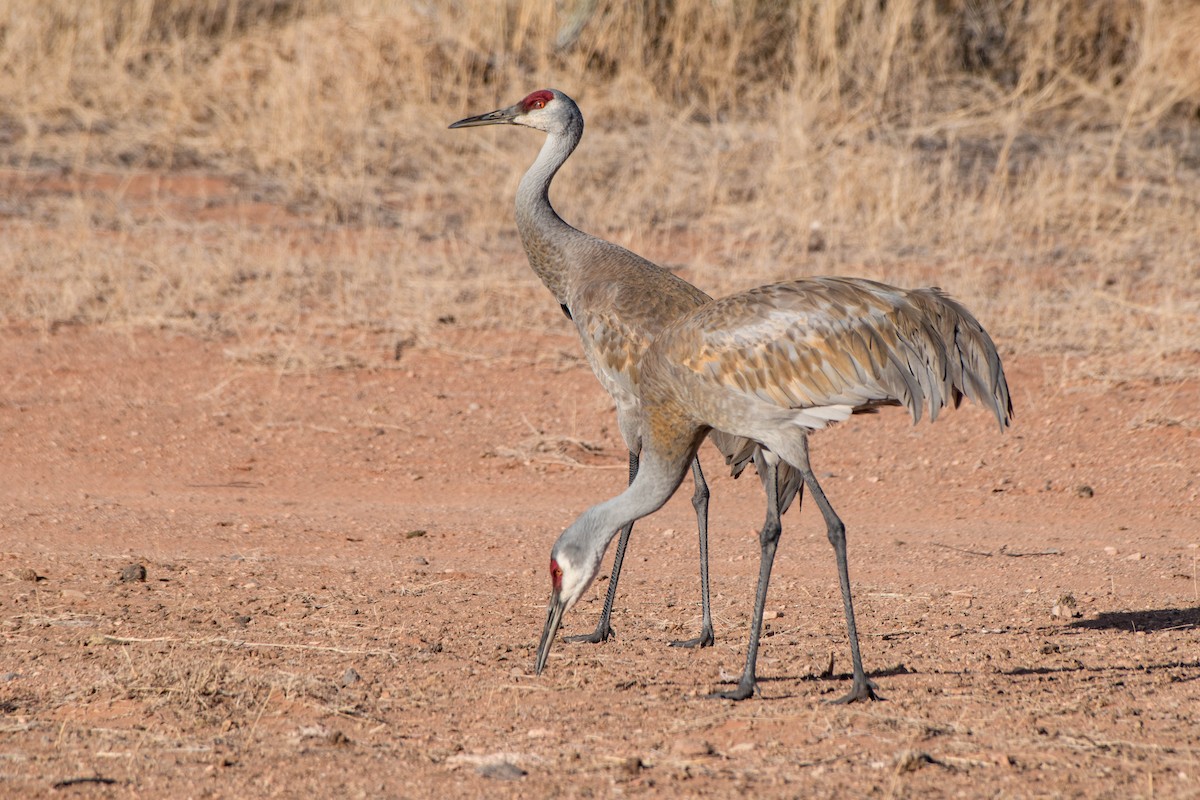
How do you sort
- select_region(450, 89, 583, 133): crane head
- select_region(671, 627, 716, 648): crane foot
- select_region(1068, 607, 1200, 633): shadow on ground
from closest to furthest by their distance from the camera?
select_region(671, 627, 716, 648): crane foot → select_region(1068, 607, 1200, 633): shadow on ground → select_region(450, 89, 583, 133): crane head

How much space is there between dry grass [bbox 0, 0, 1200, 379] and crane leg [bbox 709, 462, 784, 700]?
4.45 meters

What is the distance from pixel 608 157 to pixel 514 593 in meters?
7.26

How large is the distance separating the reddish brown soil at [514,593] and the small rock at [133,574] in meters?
0.04

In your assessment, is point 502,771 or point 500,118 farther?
point 500,118

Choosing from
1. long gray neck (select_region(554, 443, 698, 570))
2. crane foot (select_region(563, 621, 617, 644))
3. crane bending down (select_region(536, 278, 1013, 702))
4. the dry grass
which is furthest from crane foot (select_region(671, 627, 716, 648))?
the dry grass

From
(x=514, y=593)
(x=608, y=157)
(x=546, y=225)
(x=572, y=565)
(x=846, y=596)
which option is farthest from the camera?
(x=608, y=157)

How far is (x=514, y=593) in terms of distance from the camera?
5672mm

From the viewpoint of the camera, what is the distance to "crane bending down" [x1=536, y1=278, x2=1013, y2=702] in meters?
4.54

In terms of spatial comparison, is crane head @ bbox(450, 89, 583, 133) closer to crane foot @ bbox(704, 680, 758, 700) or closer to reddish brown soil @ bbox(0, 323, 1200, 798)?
reddish brown soil @ bbox(0, 323, 1200, 798)

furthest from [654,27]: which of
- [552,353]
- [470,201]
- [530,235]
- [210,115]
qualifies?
[530,235]

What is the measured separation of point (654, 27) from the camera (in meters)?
13.5

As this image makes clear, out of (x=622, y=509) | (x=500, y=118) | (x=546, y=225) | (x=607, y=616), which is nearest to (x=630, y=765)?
(x=622, y=509)

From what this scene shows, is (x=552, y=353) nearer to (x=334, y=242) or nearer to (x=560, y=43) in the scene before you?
(x=334, y=242)

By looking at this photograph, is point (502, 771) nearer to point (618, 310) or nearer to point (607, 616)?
point (607, 616)
